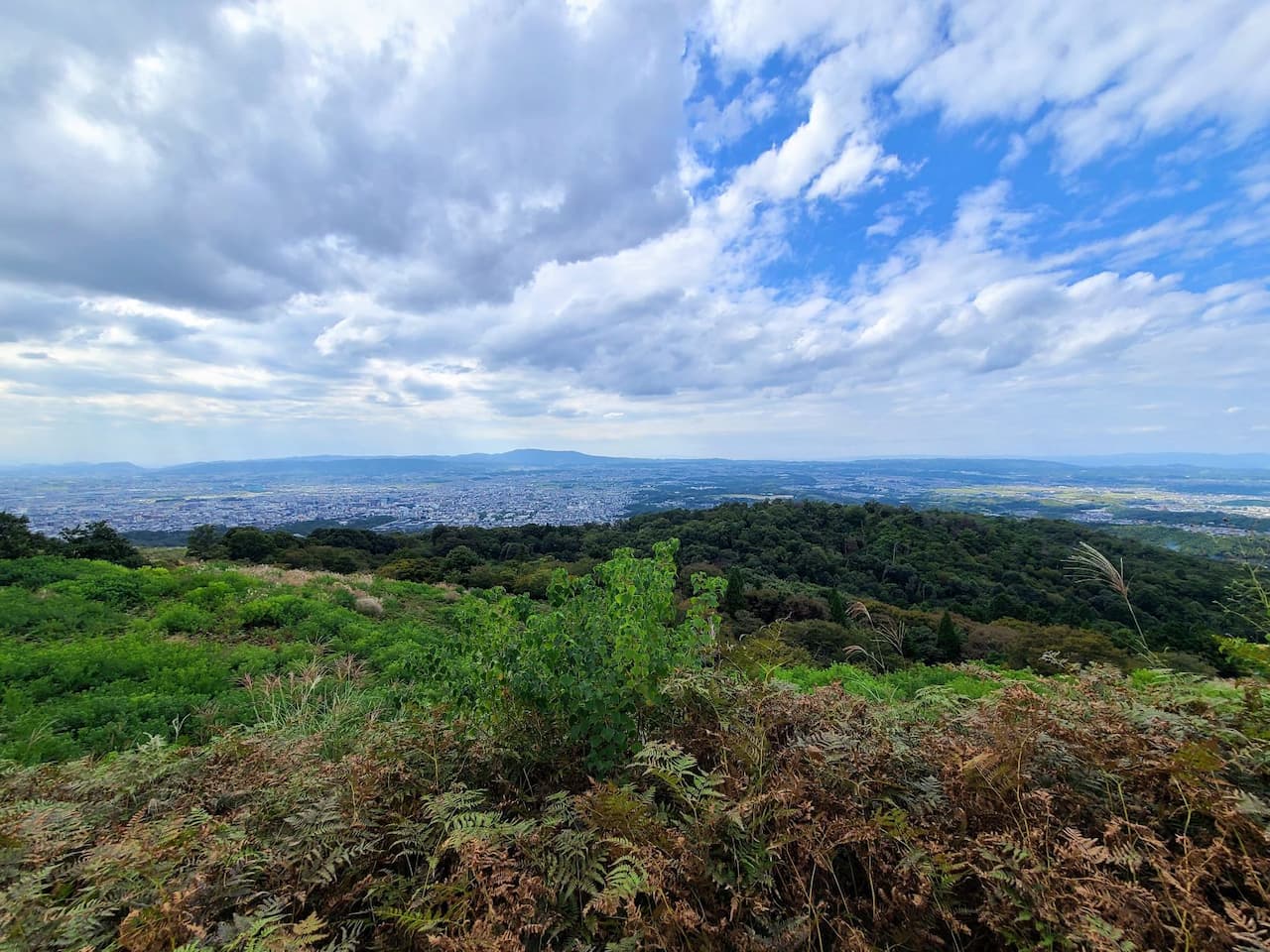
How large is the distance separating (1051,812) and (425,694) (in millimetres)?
3213

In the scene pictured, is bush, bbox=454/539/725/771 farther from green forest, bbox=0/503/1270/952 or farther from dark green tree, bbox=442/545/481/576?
dark green tree, bbox=442/545/481/576

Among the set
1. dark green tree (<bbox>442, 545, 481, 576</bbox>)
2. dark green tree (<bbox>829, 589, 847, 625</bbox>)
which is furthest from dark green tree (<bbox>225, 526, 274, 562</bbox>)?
dark green tree (<bbox>829, 589, 847, 625</bbox>)

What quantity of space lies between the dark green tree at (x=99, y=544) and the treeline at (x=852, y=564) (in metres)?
3.57

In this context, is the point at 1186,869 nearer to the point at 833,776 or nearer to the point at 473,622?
the point at 833,776

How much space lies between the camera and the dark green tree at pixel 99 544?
17.7 metres

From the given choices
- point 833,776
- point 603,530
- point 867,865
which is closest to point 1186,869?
point 867,865

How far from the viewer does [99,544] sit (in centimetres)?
1839

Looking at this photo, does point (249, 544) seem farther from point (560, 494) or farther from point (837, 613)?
point (560, 494)

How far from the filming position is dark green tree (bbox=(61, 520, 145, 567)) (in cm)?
1773

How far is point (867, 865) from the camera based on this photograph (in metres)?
1.85

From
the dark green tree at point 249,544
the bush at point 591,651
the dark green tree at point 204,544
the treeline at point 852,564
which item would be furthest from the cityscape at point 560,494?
the dark green tree at point 249,544

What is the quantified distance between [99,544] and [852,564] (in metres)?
42.0

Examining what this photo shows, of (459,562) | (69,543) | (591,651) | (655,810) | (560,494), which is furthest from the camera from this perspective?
(560,494)

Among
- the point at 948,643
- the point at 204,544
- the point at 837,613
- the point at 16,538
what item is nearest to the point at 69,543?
the point at 16,538
